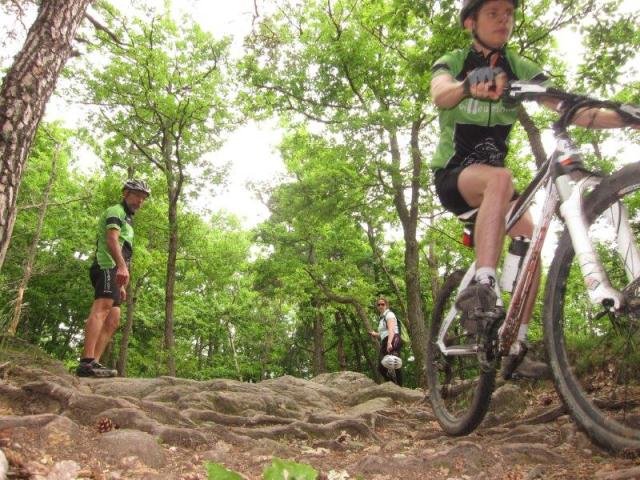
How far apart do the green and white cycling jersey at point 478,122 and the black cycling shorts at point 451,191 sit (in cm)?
7

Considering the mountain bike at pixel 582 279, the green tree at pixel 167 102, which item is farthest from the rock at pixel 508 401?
the green tree at pixel 167 102

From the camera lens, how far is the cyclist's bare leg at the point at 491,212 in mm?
2924

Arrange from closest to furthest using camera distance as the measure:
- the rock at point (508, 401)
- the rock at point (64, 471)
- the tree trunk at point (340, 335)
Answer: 1. the rock at point (64, 471)
2. the rock at point (508, 401)
3. the tree trunk at point (340, 335)

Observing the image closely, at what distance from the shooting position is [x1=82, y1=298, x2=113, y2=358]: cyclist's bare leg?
20.0 ft

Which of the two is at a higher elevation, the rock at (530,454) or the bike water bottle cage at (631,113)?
the bike water bottle cage at (631,113)

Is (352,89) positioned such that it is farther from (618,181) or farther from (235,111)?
(618,181)

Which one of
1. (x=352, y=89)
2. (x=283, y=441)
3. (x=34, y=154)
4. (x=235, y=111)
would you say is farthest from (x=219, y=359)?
(x=283, y=441)

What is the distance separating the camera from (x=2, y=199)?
326 centimetres

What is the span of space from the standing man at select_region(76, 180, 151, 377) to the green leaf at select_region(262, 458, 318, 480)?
18.1ft

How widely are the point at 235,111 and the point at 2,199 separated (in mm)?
15196

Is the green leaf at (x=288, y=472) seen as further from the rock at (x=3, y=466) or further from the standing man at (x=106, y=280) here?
the standing man at (x=106, y=280)

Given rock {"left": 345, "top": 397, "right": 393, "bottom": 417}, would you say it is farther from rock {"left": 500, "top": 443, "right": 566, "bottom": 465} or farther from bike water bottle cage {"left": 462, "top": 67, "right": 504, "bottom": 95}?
bike water bottle cage {"left": 462, "top": 67, "right": 504, "bottom": 95}

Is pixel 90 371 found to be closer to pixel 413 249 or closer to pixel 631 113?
pixel 631 113

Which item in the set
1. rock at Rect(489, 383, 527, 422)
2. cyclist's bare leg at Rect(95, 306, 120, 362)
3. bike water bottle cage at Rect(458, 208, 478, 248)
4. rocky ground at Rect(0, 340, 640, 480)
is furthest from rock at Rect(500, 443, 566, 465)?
cyclist's bare leg at Rect(95, 306, 120, 362)
